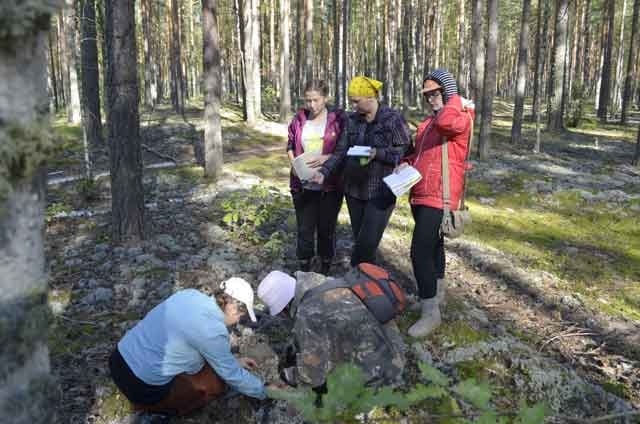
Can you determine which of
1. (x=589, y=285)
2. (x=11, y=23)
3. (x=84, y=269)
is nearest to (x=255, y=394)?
(x=11, y=23)

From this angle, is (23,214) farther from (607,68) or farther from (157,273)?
(607,68)

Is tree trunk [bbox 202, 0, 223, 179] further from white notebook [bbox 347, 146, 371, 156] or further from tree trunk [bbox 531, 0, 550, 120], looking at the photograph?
tree trunk [bbox 531, 0, 550, 120]

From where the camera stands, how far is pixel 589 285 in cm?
570

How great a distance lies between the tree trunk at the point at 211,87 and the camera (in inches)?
390

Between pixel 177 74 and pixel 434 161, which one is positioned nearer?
pixel 434 161

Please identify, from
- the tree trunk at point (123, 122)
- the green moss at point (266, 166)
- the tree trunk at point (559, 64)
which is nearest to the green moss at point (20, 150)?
the tree trunk at point (123, 122)

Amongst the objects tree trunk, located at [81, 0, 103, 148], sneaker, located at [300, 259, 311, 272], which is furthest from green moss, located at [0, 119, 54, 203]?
tree trunk, located at [81, 0, 103, 148]

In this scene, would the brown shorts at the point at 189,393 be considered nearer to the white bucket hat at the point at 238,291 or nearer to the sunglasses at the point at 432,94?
the white bucket hat at the point at 238,291

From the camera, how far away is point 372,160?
14.7 feet

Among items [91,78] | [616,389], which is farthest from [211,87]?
[616,389]

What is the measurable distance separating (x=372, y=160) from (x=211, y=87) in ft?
21.0

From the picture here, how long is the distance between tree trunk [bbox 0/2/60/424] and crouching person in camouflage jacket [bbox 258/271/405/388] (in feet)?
7.23

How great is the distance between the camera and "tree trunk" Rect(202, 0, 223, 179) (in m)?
9.90

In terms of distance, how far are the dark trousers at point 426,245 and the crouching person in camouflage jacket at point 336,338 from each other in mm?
919
